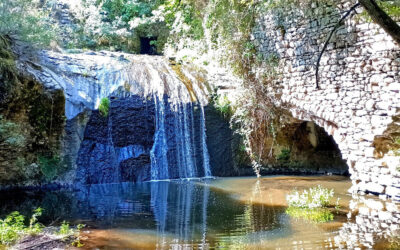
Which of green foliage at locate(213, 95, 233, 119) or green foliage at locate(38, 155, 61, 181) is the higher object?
green foliage at locate(213, 95, 233, 119)

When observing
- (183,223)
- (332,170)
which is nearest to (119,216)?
(183,223)

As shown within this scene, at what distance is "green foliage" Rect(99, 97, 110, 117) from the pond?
1762 mm

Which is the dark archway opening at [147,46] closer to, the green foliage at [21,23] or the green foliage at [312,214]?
the green foliage at [21,23]

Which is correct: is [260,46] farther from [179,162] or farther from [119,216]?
[119,216]

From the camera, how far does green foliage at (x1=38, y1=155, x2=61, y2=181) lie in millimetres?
9008

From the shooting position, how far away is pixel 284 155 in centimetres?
1095

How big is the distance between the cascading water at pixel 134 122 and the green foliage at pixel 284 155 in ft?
6.45

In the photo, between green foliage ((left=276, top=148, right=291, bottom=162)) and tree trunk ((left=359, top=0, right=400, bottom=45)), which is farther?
green foliage ((left=276, top=148, right=291, bottom=162))

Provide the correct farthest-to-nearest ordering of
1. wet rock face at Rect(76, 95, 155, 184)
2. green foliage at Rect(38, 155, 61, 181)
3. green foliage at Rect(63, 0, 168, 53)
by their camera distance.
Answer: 1. green foliage at Rect(63, 0, 168, 53)
2. wet rock face at Rect(76, 95, 155, 184)
3. green foliage at Rect(38, 155, 61, 181)

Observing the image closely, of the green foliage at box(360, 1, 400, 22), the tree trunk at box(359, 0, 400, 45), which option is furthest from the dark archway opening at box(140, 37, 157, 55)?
the tree trunk at box(359, 0, 400, 45)

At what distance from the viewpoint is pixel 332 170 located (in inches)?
425

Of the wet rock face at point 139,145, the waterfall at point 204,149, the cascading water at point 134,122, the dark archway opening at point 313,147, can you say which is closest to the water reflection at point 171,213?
the wet rock face at point 139,145

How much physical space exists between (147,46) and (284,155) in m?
8.70

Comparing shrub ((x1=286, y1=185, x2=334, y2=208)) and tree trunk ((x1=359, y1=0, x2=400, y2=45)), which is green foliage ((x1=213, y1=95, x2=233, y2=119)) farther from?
tree trunk ((x1=359, y1=0, x2=400, y2=45))
